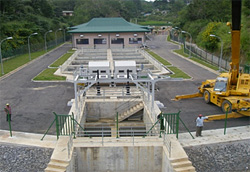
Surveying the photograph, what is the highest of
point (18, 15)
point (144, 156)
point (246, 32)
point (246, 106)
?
point (18, 15)

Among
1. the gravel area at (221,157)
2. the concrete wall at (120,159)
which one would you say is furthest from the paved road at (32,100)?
the gravel area at (221,157)

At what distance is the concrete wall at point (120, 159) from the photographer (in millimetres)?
13742

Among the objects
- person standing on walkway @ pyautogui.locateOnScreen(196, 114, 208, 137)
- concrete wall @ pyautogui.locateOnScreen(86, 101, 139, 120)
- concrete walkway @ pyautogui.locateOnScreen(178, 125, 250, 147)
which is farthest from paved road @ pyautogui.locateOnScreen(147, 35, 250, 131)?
concrete wall @ pyautogui.locateOnScreen(86, 101, 139, 120)

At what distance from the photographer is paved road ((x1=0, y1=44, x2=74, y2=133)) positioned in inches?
680

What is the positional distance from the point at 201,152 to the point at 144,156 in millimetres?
2986

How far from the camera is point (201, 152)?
13820 mm

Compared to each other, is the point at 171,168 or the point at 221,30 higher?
the point at 221,30

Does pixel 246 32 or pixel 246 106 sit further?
pixel 246 32

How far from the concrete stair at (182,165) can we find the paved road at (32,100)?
759 centimetres

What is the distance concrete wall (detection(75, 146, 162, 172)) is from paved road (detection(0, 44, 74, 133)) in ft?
10.8

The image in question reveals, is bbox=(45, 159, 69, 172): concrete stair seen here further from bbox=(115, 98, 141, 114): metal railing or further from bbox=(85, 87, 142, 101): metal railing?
bbox=(85, 87, 142, 101): metal railing

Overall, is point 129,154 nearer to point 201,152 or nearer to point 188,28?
point 201,152

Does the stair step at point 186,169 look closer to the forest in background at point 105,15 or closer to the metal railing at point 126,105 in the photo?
the metal railing at point 126,105

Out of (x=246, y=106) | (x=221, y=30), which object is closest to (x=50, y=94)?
(x=246, y=106)
